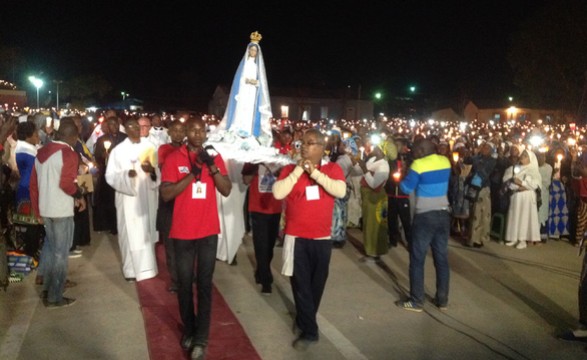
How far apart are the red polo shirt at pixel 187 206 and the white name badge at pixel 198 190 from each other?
0.06 ft

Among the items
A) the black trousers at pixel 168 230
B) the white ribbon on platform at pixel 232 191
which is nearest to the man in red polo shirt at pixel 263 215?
the white ribbon on platform at pixel 232 191

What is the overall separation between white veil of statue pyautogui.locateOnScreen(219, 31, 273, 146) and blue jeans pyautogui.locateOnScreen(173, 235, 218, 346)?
3436 millimetres

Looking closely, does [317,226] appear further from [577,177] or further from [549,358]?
[577,177]

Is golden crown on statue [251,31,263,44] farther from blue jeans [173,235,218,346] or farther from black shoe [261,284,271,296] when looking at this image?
blue jeans [173,235,218,346]

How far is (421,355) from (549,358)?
1198 mm

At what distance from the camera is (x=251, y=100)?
8523mm

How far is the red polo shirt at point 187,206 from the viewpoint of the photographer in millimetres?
5035

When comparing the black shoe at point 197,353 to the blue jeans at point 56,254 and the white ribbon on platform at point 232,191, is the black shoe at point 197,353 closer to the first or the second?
the blue jeans at point 56,254

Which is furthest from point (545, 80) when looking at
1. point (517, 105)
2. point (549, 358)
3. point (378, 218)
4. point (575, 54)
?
→ point (549, 358)

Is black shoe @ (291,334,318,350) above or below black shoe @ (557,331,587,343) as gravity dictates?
below

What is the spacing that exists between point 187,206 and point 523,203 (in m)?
7.02

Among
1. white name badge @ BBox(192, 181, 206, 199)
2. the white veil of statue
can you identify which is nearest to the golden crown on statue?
the white veil of statue

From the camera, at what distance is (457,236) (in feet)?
35.7

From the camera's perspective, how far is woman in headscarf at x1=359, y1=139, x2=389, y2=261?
8766 millimetres
